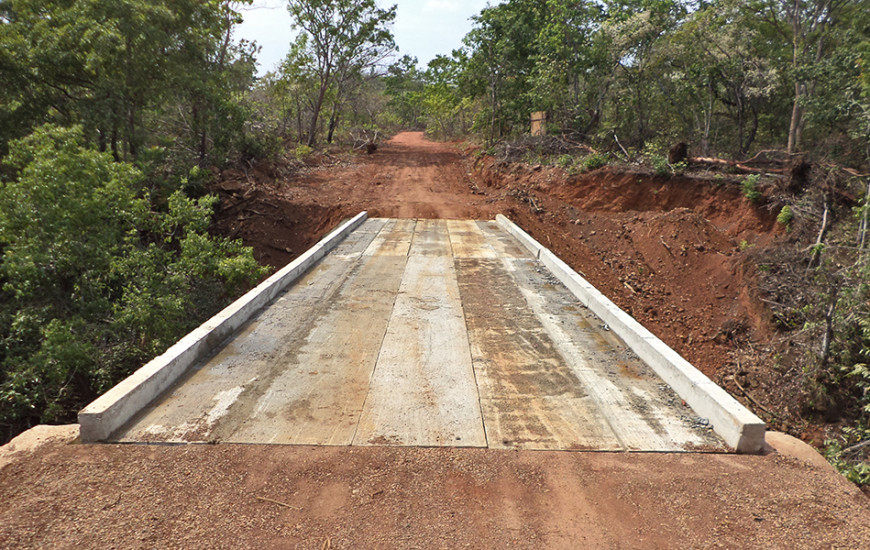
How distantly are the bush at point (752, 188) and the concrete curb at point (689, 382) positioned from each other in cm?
724

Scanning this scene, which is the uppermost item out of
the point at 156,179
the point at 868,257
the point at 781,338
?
the point at 156,179

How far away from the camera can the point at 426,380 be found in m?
4.16

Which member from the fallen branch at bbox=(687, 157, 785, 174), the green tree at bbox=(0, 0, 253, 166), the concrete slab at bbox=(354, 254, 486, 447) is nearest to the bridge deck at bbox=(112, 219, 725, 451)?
the concrete slab at bbox=(354, 254, 486, 447)

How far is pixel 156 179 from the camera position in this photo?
40.2 ft

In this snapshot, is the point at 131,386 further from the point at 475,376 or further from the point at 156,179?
the point at 156,179

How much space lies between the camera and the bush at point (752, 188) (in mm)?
10820

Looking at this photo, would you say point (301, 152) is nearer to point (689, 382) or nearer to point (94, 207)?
point (94, 207)

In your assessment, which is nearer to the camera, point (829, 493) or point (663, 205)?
point (829, 493)

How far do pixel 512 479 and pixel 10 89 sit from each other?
1313 cm

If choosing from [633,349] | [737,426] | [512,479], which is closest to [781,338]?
[633,349]

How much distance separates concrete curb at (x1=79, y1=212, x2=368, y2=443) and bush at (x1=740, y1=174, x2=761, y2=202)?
1091 centimetres

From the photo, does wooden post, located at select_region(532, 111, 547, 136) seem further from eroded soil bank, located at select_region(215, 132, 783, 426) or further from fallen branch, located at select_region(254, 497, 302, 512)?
fallen branch, located at select_region(254, 497, 302, 512)

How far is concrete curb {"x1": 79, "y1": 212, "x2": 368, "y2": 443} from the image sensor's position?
315cm

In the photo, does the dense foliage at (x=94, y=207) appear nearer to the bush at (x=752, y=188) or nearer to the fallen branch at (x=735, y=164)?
the bush at (x=752, y=188)
